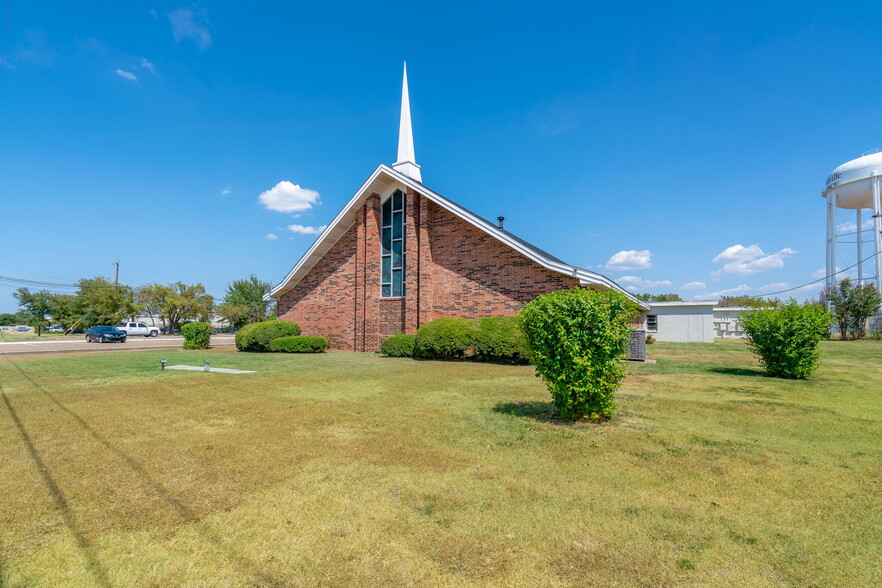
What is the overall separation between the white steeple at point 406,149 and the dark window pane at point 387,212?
1.89 meters

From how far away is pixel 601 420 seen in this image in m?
6.42

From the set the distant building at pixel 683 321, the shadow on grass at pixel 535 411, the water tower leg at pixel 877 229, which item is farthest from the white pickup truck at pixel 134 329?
the water tower leg at pixel 877 229

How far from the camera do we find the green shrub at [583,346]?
6102 millimetres

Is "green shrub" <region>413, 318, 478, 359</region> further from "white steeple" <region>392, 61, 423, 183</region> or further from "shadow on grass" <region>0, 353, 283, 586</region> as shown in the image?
"shadow on grass" <region>0, 353, 283, 586</region>

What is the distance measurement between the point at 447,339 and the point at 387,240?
22.6 feet

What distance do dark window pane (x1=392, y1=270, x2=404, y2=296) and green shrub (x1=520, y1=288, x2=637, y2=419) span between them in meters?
13.2

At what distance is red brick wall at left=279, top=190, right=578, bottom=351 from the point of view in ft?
54.2

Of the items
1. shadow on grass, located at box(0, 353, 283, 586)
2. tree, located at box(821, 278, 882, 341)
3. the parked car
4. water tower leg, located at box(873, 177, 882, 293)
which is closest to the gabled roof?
shadow on grass, located at box(0, 353, 283, 586)

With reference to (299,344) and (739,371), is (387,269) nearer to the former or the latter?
(299,344)

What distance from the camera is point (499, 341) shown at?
14383 mm

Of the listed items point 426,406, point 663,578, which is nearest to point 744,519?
point 663,578

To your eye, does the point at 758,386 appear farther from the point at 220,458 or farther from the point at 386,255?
the point at 386,255

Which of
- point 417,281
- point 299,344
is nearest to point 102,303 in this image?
point 299,344

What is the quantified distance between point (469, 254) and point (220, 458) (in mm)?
13683
